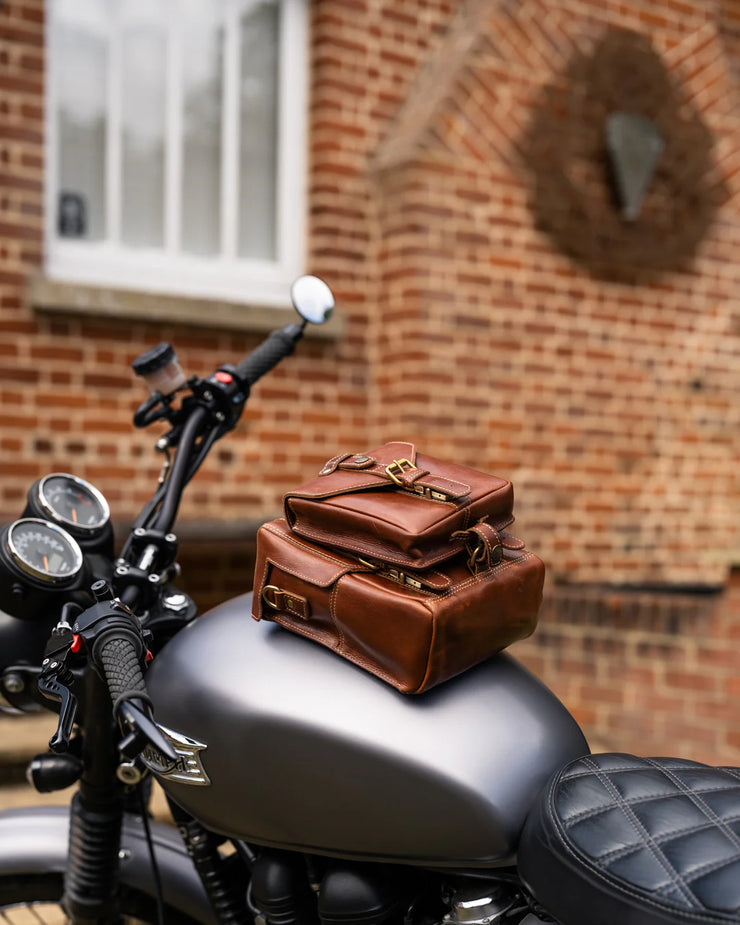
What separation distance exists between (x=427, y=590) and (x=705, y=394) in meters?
4.06

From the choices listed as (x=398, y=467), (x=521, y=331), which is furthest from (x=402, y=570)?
(x=521, y=331)

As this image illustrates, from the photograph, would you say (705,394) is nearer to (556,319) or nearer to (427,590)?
(556,319)

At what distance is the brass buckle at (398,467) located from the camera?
1.19 m

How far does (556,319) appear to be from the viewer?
4.40 m

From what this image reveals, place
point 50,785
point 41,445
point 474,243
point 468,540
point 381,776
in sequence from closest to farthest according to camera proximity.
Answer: point 381,776, point 468,540, point 50,785, point 41,445, point 474,243

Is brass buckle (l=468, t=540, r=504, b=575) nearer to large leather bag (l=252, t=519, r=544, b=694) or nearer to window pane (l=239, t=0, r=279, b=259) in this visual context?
large leather bag (l=252, t=519, r=544, b=694)

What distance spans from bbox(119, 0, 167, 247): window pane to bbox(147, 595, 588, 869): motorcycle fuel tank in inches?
123

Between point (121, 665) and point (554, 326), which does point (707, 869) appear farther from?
point (554, 326)

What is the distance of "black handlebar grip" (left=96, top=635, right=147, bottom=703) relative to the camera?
1008 millimetres

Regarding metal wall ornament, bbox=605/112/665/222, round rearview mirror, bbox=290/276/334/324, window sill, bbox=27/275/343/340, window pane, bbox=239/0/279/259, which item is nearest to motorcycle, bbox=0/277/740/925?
round rearview mirror, bbox=290/276/334/324

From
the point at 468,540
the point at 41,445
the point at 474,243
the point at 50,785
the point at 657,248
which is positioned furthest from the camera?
the point at 657,248

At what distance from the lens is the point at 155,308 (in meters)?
3.71

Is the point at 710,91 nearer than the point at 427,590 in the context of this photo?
No

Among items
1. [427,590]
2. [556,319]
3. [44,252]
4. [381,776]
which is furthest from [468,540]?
[556,319]
